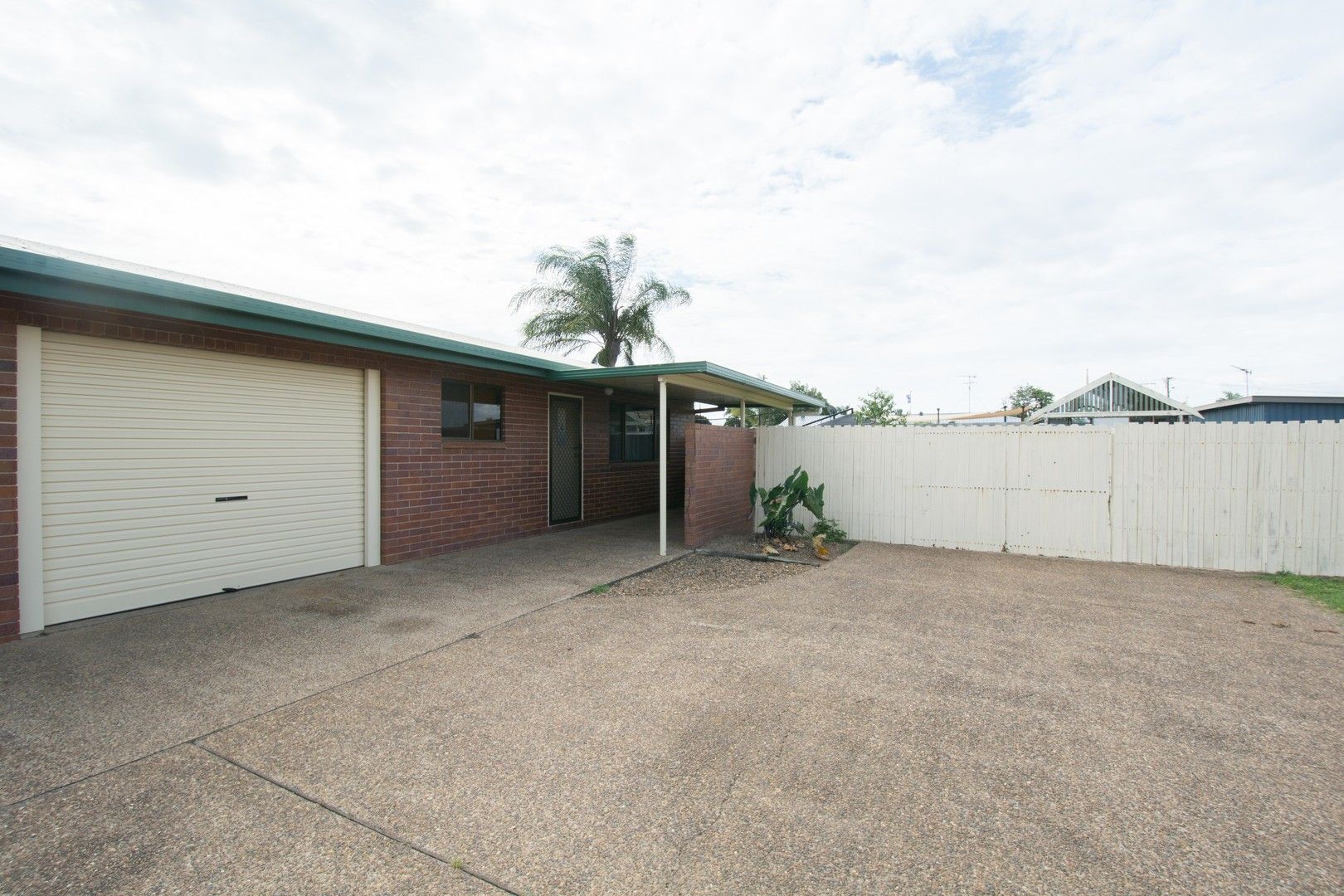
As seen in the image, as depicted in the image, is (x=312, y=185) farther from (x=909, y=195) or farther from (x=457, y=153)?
(x=909, y=195)

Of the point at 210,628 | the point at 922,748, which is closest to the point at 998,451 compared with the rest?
the point at 922,748

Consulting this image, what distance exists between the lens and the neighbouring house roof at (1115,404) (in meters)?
19.5

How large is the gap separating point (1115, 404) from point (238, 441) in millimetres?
24616

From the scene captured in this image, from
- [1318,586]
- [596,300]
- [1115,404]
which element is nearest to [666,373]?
[1318,586]

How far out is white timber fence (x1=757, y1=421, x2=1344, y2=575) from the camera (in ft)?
23.1

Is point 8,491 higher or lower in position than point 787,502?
higher

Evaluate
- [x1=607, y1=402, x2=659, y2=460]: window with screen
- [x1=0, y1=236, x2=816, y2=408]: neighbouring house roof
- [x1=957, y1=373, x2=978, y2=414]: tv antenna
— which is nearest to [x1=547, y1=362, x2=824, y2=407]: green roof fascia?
[x1=0, y1=236, x2=816, y2=408]: neighbouring house roof

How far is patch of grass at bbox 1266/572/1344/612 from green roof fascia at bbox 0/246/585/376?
9526 millimetres

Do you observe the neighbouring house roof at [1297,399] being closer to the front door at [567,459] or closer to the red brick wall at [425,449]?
the red brick wall at [425,449]

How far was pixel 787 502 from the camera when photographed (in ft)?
29.1

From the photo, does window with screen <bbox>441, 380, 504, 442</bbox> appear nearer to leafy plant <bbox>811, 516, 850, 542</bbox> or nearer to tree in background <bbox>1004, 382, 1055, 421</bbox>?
leafy plant <bbox>811, 516, 850, 542</bbox>

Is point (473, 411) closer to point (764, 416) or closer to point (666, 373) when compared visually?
point (666, 373)

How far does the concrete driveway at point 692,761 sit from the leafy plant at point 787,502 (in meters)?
3.83

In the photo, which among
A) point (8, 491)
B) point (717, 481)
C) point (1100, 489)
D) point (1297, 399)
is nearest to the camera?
point (8, 491)
